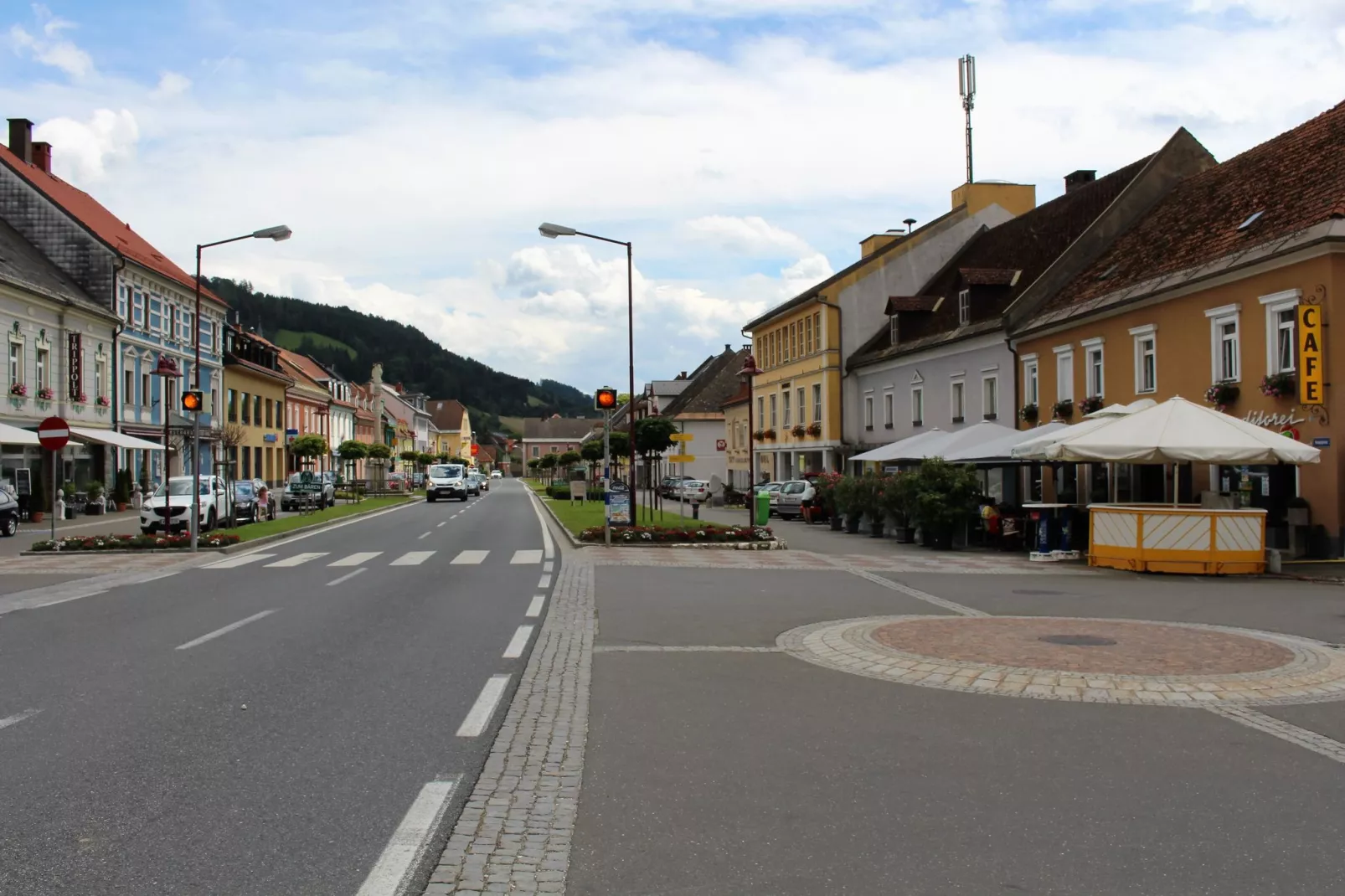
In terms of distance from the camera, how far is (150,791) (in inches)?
209

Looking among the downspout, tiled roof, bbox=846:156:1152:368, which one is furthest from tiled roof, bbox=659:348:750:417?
tiled roof, bbox=846:156:1152:368

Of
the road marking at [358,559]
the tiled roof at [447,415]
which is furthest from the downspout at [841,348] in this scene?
the tiled roof at [447,415]

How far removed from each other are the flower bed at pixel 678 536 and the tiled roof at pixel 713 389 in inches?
2036

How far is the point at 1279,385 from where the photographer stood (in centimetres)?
2064

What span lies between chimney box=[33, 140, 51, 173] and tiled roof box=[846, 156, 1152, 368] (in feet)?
123

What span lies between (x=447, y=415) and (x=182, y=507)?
166m

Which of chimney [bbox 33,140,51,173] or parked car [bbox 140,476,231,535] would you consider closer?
parked car [bbox 140,476,231,535]

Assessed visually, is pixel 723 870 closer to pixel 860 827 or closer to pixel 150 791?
pixel 860 827

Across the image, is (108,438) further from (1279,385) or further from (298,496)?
(1279,385)

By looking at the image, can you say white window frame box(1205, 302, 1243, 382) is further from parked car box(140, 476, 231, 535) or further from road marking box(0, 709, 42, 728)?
parked car box(140, 476, 231, 535)

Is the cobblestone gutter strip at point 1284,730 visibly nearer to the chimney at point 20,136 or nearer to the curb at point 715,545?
the curb at point 715,545

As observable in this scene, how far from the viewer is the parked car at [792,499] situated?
40.0 m

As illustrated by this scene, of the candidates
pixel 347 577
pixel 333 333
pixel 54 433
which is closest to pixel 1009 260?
pixel 347 577

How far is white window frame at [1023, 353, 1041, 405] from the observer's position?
31.8m
